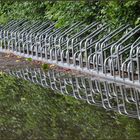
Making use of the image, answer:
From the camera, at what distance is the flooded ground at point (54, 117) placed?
5.70 m

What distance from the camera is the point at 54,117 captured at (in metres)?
6.64

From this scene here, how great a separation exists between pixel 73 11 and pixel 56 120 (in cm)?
703

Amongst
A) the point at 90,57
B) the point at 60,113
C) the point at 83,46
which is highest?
the point at 60,113

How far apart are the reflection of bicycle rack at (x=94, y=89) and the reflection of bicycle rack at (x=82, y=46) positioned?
1.07ft

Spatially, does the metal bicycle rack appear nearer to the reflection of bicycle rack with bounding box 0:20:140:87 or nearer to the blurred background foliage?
the reflection of bicycle rack with bounding box 0:20:140:87

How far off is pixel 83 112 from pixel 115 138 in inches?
58.4

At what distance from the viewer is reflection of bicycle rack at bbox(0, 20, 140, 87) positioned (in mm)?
9223

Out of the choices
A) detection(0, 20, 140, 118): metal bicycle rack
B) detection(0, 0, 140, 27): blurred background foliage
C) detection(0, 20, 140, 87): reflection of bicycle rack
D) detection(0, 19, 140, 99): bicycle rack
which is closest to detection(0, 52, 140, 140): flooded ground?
detection(0, 20, 140, 118): metal bicycle rack

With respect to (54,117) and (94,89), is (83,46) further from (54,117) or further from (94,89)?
(54,117)

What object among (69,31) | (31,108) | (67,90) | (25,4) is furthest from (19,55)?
(31,108)

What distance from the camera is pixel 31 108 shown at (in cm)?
737

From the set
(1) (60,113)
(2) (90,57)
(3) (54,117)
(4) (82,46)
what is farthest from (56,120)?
(4) (82,46)

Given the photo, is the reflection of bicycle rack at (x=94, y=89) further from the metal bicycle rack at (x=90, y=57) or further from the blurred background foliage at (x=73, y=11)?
the blurred background foliage at (x=73, y=11)

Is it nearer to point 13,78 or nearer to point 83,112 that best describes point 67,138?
point 83,112
